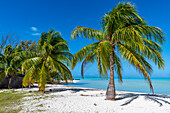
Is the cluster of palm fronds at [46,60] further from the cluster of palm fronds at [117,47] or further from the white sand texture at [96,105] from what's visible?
the white sand texture at [96,105]

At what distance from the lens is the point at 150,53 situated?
6.01 meters

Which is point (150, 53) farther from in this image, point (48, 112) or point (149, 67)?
point (48, 112)

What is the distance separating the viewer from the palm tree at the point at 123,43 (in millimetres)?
5629

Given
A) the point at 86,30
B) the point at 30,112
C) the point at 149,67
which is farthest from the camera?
the point at 86,30

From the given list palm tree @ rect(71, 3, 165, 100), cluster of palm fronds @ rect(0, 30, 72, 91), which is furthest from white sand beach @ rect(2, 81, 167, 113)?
cluster of palm fronds @ rect(0, 30, 72, 91)

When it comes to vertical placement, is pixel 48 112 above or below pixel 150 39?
below

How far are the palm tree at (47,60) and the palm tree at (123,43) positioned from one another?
10.5 ft

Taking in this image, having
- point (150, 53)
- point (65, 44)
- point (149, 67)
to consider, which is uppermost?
point (65, 44)

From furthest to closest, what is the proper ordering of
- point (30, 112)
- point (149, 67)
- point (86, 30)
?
1. point (86, 30)
2. point (149, 67)
3. point (30, 112)

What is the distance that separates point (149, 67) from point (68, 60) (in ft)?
22.8

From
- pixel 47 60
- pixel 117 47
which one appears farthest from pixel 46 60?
pixel 117 47

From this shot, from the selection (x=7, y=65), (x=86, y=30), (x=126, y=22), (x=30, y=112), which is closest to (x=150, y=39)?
(x=126, y=22)

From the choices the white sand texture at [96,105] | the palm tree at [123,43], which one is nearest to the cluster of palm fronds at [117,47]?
the palm tree at [123,43]

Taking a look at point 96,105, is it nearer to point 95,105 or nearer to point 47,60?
point 95,105
